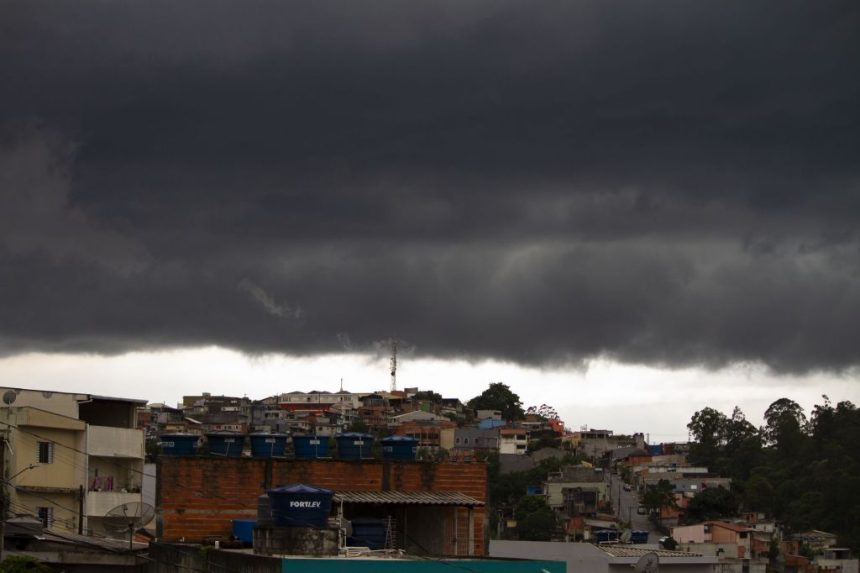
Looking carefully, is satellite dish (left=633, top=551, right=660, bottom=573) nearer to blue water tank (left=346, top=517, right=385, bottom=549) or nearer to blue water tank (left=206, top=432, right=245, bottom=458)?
blue water tank (left=346, top=517, right=385, bottom=549)

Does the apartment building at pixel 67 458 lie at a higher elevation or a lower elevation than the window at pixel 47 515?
higher

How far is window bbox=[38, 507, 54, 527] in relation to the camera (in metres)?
73.6

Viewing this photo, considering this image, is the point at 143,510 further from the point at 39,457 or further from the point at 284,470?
the point at 39,457

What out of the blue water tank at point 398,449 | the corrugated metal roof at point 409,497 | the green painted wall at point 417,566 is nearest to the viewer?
the green painted wall at point 417,566

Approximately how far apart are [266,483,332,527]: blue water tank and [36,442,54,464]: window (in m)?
34.7

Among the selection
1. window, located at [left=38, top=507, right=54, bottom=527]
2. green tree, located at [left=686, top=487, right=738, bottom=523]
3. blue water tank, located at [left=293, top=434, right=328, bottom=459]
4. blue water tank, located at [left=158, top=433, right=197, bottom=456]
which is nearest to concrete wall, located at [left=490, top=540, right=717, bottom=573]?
blue water tank, located at [left=293, top=434, right=328, bottom=459]

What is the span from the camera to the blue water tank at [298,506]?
44312mm

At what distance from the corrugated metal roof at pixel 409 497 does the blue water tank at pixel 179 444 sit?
248 inches

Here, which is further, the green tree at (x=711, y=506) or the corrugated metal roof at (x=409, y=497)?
the green tree at (x=711, y=506)

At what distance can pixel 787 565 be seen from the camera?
154 metres

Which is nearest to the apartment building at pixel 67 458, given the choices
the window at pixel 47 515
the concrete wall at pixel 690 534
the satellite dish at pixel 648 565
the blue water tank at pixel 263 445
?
the window at pixel 47 515

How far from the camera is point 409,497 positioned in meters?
57.8

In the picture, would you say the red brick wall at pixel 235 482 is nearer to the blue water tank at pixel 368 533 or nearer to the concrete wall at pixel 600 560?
the blue water tank at pixel 368 533

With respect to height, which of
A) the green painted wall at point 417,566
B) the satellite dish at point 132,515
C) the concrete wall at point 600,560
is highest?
the satellite dish at point 132,515
